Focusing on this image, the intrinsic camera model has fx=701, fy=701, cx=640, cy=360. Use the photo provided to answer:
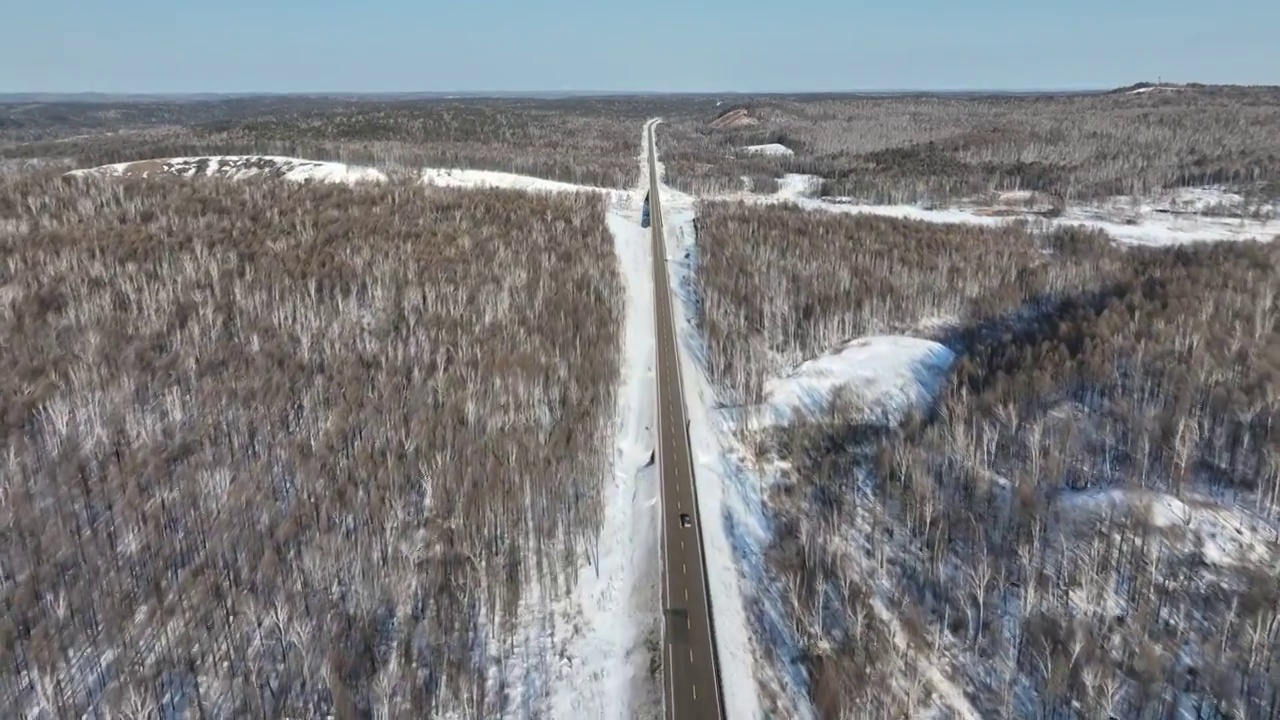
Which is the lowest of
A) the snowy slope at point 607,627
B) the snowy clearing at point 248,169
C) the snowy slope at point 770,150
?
the snowy slope at point 607,627

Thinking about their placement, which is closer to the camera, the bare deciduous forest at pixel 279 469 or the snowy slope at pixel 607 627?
the bare deciduous forest at pixel 279 469

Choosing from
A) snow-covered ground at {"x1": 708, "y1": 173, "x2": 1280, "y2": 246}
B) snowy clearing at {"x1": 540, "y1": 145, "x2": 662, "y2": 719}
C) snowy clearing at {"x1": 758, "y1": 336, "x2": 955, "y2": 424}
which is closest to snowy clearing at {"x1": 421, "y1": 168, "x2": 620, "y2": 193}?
snow-covered ground at {"x1": 708, "y1": 173, "x2": 1280, "y2": 246}

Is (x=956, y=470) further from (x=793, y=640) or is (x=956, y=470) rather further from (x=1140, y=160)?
(x=1140, y=160)

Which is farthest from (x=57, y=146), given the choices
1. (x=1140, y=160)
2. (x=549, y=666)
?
(x=1140, y=160)

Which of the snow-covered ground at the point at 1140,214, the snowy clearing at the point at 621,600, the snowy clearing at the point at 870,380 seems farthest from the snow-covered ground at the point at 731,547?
the snow-covered ground at the point at 1140,214

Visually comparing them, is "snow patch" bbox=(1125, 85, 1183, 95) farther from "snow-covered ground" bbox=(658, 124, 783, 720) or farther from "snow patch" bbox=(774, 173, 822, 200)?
"snow-covered ground" bbox=(658, 124, 783, 720)

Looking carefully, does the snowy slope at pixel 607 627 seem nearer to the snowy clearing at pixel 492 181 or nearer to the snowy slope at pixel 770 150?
the snowy clearing at pixel 492 181
